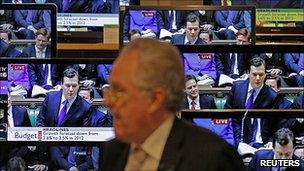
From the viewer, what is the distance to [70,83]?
2.44 m

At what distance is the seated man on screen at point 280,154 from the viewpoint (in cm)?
220

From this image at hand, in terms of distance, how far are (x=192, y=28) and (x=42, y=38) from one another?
3.04 ft

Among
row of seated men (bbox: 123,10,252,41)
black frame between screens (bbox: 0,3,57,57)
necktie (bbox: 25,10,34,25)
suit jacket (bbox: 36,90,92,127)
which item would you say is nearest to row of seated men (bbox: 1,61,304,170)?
suit jacket (bbox: 36,90,92,127)

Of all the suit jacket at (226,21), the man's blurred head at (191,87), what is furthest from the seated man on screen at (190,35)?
the man's blurred head at (191,87)

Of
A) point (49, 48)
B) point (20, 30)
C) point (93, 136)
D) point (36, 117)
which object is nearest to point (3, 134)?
point (36, 117)

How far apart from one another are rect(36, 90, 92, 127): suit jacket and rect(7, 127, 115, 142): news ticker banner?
0.02 metres

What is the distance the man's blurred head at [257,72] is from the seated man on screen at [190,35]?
1383mm

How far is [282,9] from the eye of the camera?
257 inches

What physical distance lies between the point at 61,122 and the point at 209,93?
0.54 metres

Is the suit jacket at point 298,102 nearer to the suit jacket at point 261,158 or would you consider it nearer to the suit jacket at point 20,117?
the suit jacket at point 261,158

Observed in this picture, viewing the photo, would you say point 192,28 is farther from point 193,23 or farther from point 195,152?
A: point 195,152

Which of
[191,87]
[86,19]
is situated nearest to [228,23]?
[191,87]

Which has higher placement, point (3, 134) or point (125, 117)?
point (125, 117)

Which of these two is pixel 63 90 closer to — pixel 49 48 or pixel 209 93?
pixel 209 93
